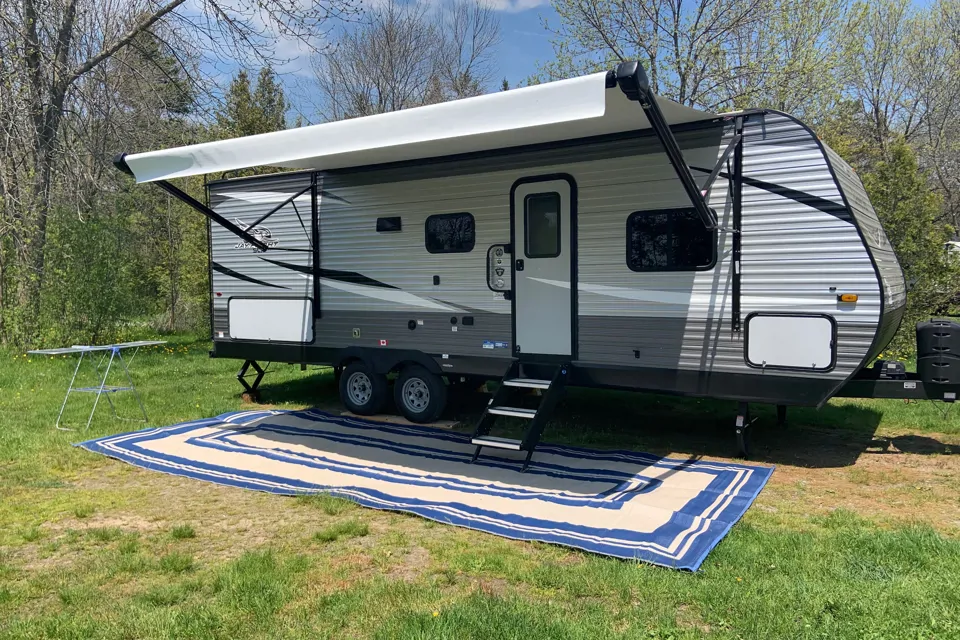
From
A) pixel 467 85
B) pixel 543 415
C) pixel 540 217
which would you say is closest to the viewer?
pixel 543 415

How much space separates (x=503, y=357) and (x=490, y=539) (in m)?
2.93

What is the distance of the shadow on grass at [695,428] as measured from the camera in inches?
263

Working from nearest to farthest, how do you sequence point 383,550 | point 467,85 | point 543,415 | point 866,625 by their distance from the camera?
point 866,625
point 383,550
point 543,415
point 467,85

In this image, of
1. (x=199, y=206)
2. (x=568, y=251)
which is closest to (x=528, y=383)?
(x=568, y=251)

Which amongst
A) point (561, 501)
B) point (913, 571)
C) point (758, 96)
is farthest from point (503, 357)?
point (758, 96)

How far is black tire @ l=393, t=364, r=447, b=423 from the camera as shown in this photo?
7859 mm

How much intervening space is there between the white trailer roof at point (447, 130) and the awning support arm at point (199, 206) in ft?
0.33

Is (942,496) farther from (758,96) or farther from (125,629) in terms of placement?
(758,96)

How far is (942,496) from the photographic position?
5.25 m

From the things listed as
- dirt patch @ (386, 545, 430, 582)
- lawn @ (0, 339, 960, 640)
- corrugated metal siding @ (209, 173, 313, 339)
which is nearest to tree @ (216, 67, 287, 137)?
corrugated metal siding @ (209, 173, 313, 339)

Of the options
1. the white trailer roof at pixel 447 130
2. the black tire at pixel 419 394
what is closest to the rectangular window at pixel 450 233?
the white trailer roof at pixel 447 130

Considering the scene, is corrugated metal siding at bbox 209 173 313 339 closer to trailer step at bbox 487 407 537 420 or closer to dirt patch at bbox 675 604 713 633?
trailer step at bbox 487 407 537 420

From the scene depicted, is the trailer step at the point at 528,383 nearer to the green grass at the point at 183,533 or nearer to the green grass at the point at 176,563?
the green grass at the point at 183,533

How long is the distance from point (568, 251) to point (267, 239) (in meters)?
4.14
